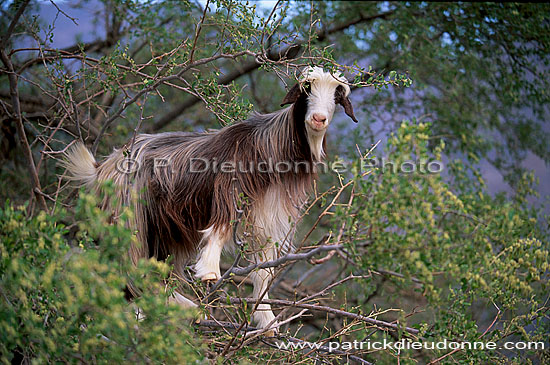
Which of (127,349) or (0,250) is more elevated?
(0,250)

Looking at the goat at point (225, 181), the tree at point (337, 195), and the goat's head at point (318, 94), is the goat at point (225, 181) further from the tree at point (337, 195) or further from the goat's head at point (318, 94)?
the tree at point (337, 195)

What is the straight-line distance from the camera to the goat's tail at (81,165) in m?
3.78

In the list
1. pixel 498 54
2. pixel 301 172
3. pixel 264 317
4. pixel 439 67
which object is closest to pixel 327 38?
pixel 439 67

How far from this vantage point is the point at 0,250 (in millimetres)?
2201

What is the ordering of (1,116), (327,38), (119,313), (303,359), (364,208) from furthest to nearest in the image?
(327,38) < (1,116) < (303,359) < (364,208) < (119,313)

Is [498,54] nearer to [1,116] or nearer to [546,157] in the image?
[546,157]

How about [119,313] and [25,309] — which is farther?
[25,309]

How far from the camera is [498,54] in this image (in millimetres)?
6285

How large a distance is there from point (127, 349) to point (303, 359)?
3.80 feet

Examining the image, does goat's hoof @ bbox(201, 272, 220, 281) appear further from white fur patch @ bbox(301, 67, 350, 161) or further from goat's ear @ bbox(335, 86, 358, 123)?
goat's ear @ bbox(335, 86, 358, 123)

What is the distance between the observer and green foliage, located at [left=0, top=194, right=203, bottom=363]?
2006mm

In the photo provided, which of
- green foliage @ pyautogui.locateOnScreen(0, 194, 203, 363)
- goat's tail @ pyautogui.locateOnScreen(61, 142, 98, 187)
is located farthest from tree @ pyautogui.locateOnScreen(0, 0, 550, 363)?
goat's tail @ pyautogui.locateOnScreen(61, 142, 98, 187)

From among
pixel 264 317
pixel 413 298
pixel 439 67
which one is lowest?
pixel 413 298

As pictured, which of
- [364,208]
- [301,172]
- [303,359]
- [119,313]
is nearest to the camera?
[119,313]
